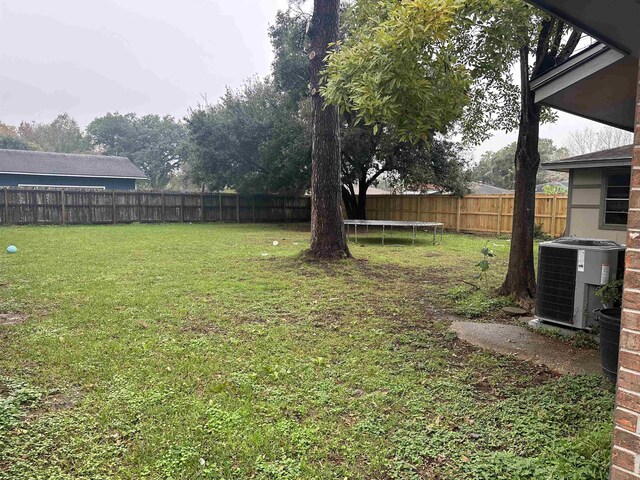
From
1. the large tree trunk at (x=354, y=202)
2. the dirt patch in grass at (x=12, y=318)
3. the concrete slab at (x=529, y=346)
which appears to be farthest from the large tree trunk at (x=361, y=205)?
the dirt patch in grass at (x=12, y=318)

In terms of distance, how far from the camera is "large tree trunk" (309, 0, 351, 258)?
816 centimetres

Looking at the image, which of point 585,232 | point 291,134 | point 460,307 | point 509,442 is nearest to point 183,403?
point 509,442

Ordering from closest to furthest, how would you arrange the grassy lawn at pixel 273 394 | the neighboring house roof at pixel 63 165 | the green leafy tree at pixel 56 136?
the grassy lawn at pixel 273 394 → the neighboring house roof at pixel 63 165 → the green leafy tree at pixel 56 136

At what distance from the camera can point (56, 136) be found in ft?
150

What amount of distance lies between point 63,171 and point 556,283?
990 inches

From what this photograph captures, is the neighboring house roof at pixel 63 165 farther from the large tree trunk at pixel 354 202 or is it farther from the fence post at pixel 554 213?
the fence post at pixel 554 213

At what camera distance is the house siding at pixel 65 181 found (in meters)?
22.0

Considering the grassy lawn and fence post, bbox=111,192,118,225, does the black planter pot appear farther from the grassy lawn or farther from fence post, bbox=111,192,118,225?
fence post, bbox=111,192,118,225

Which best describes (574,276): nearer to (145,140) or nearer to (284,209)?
(284,209)

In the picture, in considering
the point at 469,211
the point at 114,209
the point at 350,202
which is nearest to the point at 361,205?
the point at 350,202

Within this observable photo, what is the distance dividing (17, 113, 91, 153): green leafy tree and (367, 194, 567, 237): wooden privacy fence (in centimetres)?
3891

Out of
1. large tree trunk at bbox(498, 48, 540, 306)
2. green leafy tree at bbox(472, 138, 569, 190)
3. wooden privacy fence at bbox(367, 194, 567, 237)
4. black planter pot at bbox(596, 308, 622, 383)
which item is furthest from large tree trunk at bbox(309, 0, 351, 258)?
green leafy tree at bbox(472, 138, 569, 190)

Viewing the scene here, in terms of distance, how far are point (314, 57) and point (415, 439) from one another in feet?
25.0

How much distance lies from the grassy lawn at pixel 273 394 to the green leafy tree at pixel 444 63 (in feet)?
5.29
